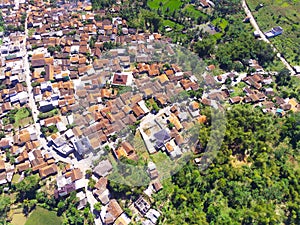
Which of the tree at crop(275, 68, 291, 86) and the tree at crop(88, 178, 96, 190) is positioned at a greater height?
the tree at crop(275, 68, 291, 86)

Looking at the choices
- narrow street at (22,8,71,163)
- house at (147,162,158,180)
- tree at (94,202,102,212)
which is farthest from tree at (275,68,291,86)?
narrow street at (22,8,71,163)

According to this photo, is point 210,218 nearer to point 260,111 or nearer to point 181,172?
point 181,172

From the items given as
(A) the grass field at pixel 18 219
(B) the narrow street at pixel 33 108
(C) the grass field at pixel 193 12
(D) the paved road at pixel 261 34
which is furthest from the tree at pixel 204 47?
(A) the grass field at pixel 18 219

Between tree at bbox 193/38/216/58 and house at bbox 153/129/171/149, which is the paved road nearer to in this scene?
tree at bbox 193/38/216/58

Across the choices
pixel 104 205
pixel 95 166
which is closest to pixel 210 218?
pixel 104 205

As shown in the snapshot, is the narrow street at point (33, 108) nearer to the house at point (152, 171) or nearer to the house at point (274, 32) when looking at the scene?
the house at point (152, 171)
